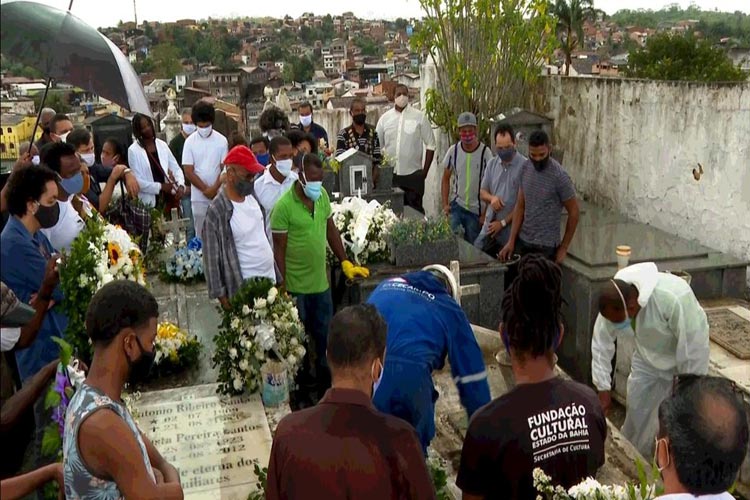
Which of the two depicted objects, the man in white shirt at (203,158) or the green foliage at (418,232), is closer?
the green foliage at (418,232)

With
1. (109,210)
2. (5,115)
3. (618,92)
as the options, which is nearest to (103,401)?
(5,115)

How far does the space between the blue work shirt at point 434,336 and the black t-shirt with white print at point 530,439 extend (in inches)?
20.6

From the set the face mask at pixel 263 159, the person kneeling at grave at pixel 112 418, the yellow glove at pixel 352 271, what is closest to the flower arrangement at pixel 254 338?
the yellow glove at pixel 352 271

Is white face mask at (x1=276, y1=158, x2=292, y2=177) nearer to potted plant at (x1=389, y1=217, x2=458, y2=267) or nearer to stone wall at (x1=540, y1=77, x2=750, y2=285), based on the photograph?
potted plant at (x1=389, y1=217, x2=458, y2=267)

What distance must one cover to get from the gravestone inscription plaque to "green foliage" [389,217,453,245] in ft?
7.05

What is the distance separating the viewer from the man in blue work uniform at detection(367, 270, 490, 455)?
323 centimetres

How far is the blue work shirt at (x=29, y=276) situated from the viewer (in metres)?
3.92

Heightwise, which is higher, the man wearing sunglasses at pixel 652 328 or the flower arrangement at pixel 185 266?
the man wearing sunglasses at pixel 652 328

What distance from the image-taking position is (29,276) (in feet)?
13.4

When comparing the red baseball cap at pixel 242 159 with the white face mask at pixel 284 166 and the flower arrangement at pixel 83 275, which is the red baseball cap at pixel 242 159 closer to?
the flower arrangement at pixel 83 275

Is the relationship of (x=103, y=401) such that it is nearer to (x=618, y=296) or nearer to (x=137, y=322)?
(x=137, y=322)

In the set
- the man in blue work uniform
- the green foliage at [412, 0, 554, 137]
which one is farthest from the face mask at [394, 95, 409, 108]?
the man in blue work uniform

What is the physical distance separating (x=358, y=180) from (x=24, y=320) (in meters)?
6.34

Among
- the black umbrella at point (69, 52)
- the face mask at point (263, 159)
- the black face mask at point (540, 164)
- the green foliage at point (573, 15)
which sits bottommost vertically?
the face mask at point (263, 159)
